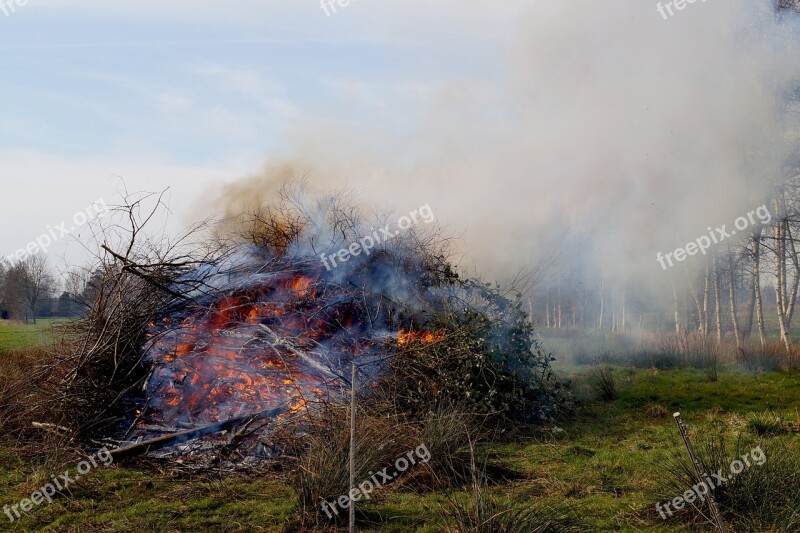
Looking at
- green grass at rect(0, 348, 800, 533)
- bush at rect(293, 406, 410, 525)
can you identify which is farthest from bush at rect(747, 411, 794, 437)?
bush at rect(293, 406, 410, 525)

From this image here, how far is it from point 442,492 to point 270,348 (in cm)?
460

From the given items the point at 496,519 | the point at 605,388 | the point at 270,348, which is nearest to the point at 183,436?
the point at 270,348

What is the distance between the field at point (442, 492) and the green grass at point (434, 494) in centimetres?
1

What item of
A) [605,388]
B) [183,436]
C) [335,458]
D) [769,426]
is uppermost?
[335,458]

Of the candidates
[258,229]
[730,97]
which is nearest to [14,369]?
[258,229]

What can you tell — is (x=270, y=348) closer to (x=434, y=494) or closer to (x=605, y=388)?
(x=434, y=494)

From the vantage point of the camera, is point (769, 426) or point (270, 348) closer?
point (769, 426)

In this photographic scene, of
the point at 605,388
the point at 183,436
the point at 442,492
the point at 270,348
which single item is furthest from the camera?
the point at 605,388

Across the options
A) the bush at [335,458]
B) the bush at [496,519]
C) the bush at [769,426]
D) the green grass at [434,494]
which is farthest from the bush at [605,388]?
the bush at [496,519]

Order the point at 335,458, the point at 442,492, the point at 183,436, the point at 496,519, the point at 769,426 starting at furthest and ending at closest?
the point at 769,426, the point at 183,436, the point at 442,492, the point at 335,458, the point at 496,519

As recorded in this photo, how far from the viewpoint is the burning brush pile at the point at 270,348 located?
8.88m

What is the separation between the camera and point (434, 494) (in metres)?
6.89

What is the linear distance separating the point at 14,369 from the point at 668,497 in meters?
11.4

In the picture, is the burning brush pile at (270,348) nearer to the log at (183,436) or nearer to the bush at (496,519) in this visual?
the log at (183,436)
